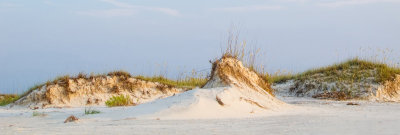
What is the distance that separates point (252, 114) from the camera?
27.2ft

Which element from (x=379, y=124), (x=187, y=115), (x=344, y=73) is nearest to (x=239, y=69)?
(x=187, y=115)

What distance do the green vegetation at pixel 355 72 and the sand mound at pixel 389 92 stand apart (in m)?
0.18

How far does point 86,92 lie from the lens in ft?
49.5

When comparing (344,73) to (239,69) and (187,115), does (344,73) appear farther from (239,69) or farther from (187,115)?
(187,115)

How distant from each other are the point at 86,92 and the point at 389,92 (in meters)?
9.96

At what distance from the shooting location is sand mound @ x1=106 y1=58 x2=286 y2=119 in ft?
26.2

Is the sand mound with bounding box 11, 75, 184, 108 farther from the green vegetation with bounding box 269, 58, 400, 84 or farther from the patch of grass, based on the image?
the green vegetation with bounding box 269, 58, 400, 84

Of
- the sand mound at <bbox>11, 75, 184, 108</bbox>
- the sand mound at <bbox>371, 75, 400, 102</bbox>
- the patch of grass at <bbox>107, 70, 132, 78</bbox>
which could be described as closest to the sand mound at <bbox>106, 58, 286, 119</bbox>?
the sand mound at <bbox>11, 75, 184, 108</bbox>

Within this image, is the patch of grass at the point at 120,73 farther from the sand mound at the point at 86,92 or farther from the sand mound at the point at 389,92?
the sand mound at the point at 389,92

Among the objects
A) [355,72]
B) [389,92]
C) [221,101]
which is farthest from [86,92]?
[389,92]

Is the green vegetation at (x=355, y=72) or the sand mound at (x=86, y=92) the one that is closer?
the sand mound at (x=86, y=92)

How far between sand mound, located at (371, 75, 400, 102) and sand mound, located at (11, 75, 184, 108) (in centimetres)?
704

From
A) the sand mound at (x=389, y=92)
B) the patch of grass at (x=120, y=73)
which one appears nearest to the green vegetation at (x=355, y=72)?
the sand mound at (x=389, y=92)

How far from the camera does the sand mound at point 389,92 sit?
1504cm
